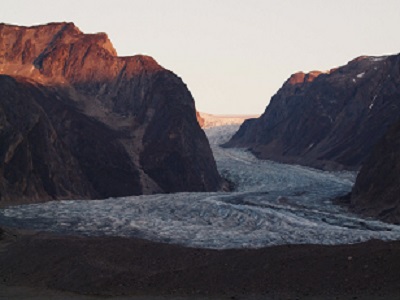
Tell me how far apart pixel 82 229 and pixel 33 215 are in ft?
29.1

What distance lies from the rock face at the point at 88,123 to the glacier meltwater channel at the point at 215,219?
795cm

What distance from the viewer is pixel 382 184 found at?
5562 centimetres

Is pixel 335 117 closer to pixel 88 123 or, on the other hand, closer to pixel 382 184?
pixel 88 123

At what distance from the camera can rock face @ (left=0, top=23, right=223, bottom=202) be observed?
65875 millimetres

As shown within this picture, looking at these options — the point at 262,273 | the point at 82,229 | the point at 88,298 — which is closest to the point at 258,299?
the point at 262,273

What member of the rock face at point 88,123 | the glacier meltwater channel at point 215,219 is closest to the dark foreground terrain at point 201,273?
the glacier meltwater channel at point 215,219

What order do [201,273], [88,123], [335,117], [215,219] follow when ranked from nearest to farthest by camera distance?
[201,273] < [215,219] < [88,123] < [335,117]

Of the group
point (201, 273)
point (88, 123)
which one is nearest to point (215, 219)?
point (201, 273)

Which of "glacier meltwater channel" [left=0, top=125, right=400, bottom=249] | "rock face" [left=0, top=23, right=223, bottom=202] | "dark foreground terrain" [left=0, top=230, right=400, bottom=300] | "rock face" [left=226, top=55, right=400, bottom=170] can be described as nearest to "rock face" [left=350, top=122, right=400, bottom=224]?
"glacier meltwater channel" [left=0, top=125, right=400, bottom=249]

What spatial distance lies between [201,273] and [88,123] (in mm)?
59016

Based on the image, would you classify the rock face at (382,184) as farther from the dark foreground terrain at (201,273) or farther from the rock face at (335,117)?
the rock face at (335,117)

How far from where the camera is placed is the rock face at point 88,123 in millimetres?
65875

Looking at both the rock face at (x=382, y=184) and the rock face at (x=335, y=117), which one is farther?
the rock face at (x=335, y=117)

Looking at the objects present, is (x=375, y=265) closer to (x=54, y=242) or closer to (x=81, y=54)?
(x=54, y=242)
